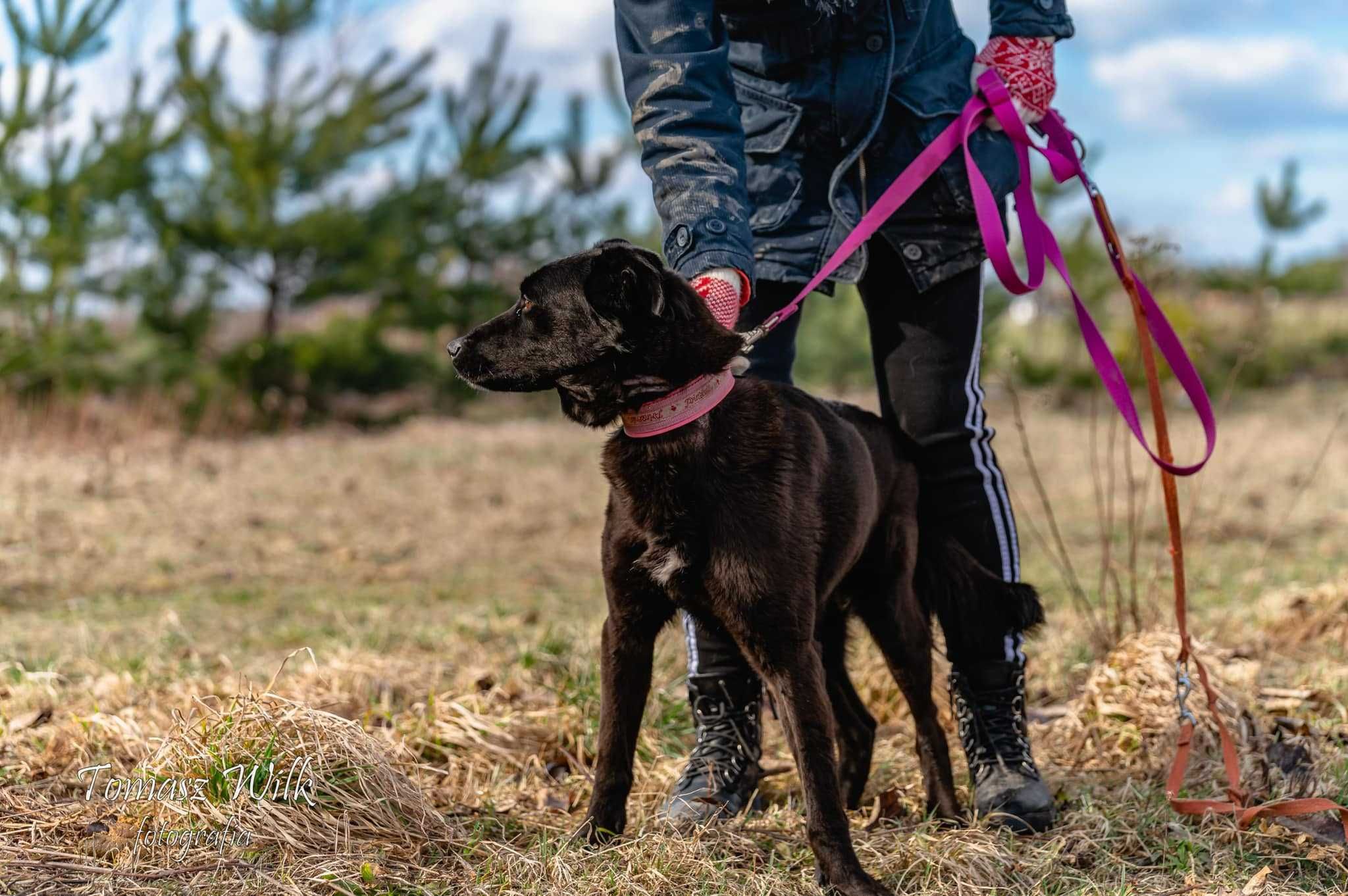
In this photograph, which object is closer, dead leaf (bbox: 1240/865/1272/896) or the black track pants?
Result: dead leaf (bbox: 1240/865/1272/896)

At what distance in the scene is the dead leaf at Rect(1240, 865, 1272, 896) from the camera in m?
2.43

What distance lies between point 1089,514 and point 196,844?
7.26m

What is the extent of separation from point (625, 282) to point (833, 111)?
84 cm

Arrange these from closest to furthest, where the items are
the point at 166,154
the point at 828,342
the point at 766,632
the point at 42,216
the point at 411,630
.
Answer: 1. the point at 766,632
2. the point at 411,630
3. the point at 42,216
4. the point at 166,154
5. the point at 828,342

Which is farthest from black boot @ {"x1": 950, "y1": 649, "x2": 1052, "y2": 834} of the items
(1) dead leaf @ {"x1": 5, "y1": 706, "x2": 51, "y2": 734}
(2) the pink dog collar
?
Result: (1) dead leaf @ {"x1": 5, "y1": 706, "x2": 51, "y2": 734}

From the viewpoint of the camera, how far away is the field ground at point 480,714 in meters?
2.49

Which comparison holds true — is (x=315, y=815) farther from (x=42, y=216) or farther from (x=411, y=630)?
(x=42, y=216)

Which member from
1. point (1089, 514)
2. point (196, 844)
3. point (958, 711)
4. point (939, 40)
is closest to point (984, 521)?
point (958, 711)

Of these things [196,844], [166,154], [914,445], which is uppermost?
[166,154]

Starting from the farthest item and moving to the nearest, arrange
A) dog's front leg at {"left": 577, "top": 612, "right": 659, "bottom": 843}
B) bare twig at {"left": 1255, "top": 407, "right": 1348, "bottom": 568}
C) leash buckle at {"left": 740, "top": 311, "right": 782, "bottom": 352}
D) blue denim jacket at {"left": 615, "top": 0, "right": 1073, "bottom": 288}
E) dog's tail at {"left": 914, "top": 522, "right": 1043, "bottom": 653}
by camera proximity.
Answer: bare twig at {"left": 1255, "top": 407, "right": 1348, "bottom": 568}
dog's tail at {"left": 914, "top": 522, "right": 1043, "bottom": 653}
blue denim jacket at {"left": 615, "top": 0, "right": 1073, "bottom": 288}
dog's front leg at {"left": 577, "top": 612, "right": 659, "bottom": 843}
leash buckle at {"left": 740, "top": 311, "right": 782, "bottom": 352}

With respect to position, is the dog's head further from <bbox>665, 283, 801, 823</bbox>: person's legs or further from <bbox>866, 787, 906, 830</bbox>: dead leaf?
<bbox>866, 787, 906, 830</bbox>: dead leaf

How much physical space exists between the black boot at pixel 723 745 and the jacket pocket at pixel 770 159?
1.15 metres

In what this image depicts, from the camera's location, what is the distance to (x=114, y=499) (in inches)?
308

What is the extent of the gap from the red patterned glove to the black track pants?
1.21 feet
